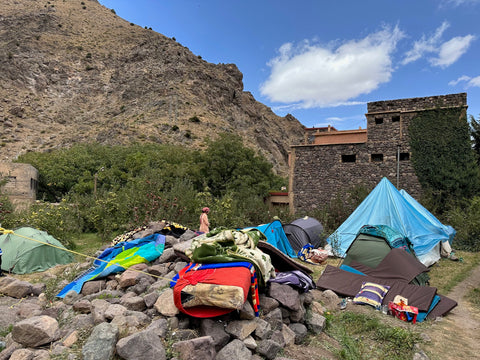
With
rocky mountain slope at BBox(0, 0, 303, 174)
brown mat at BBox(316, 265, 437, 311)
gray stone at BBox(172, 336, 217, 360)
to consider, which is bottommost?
brown mat at BBox(316, 265, 437, 311)

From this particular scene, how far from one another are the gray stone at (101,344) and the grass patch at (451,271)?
679 cm

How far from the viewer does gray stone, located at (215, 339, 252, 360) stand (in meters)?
3.11

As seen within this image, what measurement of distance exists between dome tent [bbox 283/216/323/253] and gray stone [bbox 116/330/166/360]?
320 inches

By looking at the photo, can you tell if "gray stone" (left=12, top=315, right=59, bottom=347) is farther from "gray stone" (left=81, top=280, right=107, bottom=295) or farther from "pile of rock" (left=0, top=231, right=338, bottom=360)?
"gray stone" (left=81, top=280, right=107, bottom=295)

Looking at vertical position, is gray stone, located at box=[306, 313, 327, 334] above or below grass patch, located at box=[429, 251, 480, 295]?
above

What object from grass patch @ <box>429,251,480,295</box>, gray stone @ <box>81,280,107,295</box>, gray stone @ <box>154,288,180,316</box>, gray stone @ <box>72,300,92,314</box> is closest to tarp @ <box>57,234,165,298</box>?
gray stone @ <box>81,280,107,295</box>

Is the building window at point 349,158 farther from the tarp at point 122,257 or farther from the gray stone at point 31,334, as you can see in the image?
the gray stone at point 31,334

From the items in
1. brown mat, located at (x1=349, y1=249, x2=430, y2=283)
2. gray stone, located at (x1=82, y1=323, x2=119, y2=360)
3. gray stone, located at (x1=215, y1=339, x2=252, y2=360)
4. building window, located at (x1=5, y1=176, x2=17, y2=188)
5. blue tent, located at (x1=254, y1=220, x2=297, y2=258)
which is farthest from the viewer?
building window, located at (x1=5, y1=176, x2=17, y2=188)

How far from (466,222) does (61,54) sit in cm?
6030

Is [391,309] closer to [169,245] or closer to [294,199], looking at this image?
[169,245]

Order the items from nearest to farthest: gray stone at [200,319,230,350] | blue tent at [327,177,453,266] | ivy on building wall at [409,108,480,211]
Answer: gray stone at [200,319,230,350], blue tent at [327,177,453,266], ivy on building wall at [409,108,480,211]

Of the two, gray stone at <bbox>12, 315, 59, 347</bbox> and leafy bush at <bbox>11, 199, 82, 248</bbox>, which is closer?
gray stone at <bbox>12, 315, 59, 347</bbox>

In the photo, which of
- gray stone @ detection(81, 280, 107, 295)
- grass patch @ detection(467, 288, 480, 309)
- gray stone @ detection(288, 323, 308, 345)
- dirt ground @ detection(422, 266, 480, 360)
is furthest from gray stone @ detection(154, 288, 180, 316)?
grass patch @ detection(467, 288, 480, 309)

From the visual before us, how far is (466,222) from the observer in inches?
476
